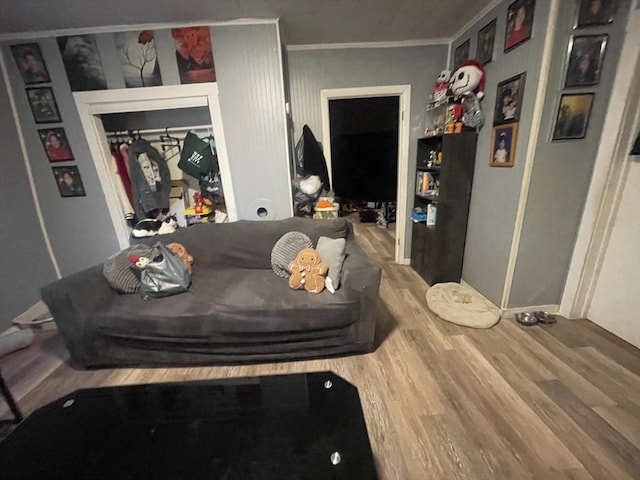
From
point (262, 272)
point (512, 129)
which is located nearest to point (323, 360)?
point (262, 272)

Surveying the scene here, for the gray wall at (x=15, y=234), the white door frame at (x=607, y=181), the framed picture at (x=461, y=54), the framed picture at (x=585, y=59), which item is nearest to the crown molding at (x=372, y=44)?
the framed picture at (x=461, y=54)

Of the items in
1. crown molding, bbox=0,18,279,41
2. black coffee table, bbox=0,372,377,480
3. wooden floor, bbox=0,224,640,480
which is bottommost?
wooden floor, bbox=0,224,640,480

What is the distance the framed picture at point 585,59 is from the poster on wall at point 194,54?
2.48 meters

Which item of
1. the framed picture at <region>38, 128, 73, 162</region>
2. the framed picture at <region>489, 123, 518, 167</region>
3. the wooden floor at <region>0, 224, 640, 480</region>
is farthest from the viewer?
the framed picture at <region>38, 128, 73, 162</region>

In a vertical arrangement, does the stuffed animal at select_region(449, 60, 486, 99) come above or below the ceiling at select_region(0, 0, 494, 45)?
below

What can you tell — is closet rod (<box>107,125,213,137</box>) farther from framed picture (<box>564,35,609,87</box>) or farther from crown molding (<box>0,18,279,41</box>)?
framed picture (<box>564,35,609,87</box>)

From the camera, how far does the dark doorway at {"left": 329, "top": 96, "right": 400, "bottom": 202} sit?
4.72 meters

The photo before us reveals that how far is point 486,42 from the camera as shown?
6.48 feet

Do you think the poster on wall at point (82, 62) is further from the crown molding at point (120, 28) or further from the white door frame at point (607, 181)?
the white door frame at point (607, 181)

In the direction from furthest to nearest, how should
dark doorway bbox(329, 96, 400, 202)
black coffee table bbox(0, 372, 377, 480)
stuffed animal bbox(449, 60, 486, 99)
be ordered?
dark doorway bbox(329, 96, 400, 202) < stuffed animal bbox(449, 60, 486, 99) < black coffee table bbox(0, 372, 377, 480)

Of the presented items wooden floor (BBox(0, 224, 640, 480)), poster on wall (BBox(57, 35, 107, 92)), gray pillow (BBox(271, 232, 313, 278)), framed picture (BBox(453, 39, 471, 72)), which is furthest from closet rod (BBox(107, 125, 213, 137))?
framed picture (BBox(453, 39, 471, 72))

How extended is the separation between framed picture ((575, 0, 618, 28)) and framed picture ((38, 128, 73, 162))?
3.83 m

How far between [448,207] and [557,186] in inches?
29.2

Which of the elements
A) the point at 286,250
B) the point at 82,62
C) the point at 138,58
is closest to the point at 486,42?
the point at 286,250
